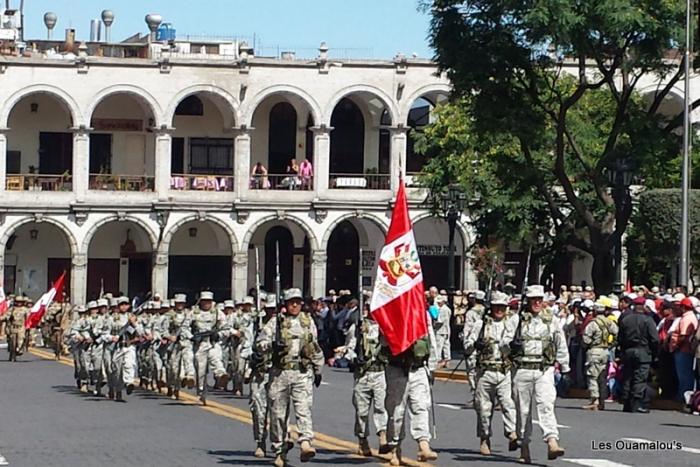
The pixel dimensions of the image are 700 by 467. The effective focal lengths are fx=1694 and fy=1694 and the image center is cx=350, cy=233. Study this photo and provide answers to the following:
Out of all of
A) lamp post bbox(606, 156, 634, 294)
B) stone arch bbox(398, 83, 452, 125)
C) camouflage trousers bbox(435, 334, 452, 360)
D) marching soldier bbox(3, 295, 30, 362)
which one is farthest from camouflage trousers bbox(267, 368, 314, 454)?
stone arch bbox(398, 83, 452, 125)

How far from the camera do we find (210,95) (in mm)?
59875

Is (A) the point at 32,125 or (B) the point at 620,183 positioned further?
(A) the point at 32,125

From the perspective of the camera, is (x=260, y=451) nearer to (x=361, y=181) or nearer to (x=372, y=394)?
(x=372, y=394)

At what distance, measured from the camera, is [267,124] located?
62.8 metres

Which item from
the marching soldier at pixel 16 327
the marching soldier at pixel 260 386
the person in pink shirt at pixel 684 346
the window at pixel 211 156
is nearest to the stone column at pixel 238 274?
the window at pixel 211 156

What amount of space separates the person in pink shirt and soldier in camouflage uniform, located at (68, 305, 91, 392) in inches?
416

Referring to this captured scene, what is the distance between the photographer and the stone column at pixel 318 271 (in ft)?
198

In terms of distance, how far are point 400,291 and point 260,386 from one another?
6.09 feet

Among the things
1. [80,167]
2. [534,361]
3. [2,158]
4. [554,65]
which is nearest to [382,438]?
[534,361]

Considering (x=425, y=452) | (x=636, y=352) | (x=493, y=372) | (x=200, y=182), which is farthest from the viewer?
(x=200, y=182)

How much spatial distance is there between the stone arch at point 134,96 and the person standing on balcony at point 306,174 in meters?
5.34

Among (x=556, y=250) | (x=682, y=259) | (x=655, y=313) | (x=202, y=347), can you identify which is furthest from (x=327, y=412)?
(x=556, y=250)

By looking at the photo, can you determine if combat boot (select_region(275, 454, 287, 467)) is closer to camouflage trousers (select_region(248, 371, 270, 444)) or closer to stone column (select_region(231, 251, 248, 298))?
camouflage trousers (select_region(248, 371, 270, 444))

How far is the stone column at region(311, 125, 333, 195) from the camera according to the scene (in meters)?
60.1
